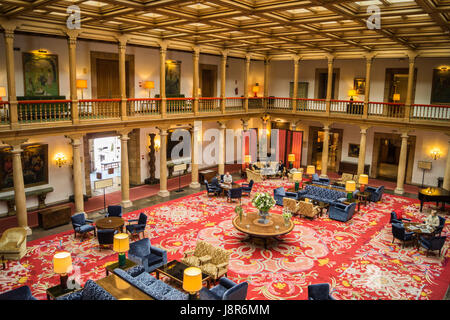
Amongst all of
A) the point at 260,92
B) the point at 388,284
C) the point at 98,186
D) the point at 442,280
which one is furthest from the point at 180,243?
the point at 260,92

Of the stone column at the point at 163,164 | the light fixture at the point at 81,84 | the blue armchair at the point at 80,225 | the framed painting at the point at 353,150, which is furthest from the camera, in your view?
the framed painting at the point at 353,150

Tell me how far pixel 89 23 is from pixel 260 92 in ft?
45.8

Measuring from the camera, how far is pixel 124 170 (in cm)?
1451

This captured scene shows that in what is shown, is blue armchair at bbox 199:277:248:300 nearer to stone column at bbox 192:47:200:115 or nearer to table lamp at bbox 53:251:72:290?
table lamp at bbox 53:251:72:290

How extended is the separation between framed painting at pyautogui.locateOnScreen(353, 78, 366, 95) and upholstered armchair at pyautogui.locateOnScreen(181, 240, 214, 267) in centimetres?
1461

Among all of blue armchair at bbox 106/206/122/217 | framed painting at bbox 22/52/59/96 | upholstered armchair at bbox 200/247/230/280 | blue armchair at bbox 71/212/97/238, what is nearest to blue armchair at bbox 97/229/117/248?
blue armchair at bbox 71/212/97/238

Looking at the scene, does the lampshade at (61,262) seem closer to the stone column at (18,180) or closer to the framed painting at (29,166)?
the stone column at (18,180)

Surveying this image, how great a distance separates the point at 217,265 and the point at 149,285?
6.21 feet

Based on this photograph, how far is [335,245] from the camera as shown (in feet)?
37.7

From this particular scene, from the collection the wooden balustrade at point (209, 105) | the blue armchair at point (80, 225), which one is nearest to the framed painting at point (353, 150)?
the wooden balustrade at point (209, 105)

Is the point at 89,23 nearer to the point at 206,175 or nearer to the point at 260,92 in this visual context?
the point at 206,175

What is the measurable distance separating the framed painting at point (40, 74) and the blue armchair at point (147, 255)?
7.55m

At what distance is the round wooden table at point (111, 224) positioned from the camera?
37.0ft

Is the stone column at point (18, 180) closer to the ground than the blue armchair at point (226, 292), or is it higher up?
higher up
